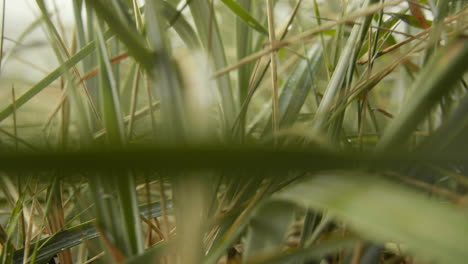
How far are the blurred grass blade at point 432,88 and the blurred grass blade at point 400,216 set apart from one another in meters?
0.03

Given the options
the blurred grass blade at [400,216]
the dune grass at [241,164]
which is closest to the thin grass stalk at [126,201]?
the dune grass at [241,164]

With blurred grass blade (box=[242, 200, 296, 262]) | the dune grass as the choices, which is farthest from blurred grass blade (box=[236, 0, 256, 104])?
blurred grass blade (box=[242, 200, 296, 262])

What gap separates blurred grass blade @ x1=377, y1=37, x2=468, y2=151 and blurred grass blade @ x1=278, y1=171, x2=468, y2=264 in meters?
0.03

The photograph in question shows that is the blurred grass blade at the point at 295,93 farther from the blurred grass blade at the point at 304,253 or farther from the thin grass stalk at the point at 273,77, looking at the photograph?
the blurred grass blade at the point at 304,253

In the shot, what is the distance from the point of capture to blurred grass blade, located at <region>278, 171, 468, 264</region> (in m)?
0.14

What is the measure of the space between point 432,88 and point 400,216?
6cm

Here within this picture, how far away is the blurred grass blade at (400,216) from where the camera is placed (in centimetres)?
14

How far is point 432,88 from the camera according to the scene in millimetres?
196

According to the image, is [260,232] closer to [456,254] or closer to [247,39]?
[456,254]

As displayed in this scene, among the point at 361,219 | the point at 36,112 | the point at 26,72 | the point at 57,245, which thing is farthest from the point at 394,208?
the point at 26,72

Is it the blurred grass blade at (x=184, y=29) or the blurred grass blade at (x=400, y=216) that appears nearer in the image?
the blurred grass blade at (x=400, y=216)

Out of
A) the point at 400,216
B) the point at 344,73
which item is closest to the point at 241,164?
the point at 400,216

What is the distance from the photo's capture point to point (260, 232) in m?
0.25

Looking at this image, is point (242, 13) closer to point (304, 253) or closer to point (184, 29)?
point (184, 29)
